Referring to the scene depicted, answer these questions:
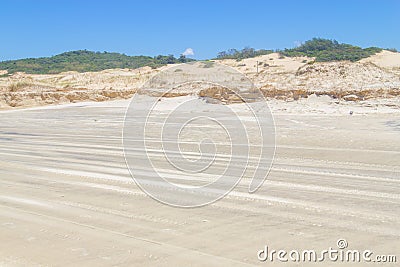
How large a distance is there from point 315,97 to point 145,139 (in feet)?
43.7

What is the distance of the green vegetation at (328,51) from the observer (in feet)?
181

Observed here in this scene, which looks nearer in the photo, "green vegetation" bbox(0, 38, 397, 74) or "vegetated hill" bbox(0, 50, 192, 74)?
"green vegetation" bbox(0, 38, 397, 74)

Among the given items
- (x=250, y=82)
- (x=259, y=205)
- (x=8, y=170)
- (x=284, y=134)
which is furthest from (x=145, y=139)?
→ (x=250, y=82)

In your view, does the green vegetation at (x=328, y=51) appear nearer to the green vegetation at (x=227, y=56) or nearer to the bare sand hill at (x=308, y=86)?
the green vegetation at (x=227, y=56)

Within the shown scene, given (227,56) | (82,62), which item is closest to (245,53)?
(227,56)

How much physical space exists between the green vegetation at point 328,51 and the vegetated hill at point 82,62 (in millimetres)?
18060

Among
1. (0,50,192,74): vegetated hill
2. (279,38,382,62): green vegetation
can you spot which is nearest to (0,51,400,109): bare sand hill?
(279,38,382,62): green vegetation

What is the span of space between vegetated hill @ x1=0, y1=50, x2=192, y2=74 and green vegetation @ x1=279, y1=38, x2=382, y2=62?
59.3 ft

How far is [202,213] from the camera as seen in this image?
6320 millimetres

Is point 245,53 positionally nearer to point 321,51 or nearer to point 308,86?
point 321,51

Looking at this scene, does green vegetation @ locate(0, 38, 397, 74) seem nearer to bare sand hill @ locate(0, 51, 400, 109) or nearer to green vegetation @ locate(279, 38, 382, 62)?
green vegetation @ locate(279, 38, 382, 62)

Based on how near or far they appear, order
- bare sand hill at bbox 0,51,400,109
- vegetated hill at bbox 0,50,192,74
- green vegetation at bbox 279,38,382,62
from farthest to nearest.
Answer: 1. vegetated hill at bbox 0,50,192,74
2. green vegetation at bbox 279,38,382,62
3. bare sand hill at bbox 0,51,400,109

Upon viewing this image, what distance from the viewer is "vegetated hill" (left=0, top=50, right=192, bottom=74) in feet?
296

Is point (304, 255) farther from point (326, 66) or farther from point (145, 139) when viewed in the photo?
point (326, 66)
